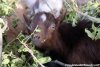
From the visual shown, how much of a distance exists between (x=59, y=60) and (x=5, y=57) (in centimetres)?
41

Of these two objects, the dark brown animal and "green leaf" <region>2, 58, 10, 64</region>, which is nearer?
"green leaf" <region>2, 58, 10, 64</region>

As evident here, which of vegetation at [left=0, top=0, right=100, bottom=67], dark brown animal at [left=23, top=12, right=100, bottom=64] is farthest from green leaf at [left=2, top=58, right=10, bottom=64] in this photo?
dark brown animal at [left=23, top=12, right=100, bottom=64]

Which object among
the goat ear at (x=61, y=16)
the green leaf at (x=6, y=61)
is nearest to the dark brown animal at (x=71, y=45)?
the goat ear at (x=61, y=16)

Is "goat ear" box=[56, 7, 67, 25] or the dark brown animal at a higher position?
"goat ear" box=[56, 7, 67, 25]

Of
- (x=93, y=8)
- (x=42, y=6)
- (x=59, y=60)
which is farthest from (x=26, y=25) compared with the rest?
(x=93, y=8)

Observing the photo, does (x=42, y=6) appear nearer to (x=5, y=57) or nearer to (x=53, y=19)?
(x=53, y=19)

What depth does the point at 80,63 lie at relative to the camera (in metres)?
2.45

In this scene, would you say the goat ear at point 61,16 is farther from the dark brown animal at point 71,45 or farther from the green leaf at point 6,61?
the green leaf at point 6,61

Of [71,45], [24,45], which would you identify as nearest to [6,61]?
[24,45]

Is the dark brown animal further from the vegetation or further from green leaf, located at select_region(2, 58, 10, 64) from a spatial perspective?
green leaf, located at select_region(2, 58, 10, 64)

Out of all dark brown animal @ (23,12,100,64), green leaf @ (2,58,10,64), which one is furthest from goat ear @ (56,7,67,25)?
green leaf @ (2,58,10,64)

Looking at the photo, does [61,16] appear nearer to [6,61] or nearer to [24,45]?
[24,45]

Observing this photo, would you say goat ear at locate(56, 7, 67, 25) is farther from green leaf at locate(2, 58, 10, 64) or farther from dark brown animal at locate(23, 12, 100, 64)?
green leaf at locate(2, 58, 10, 64)

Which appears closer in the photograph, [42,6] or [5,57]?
[5,57]
